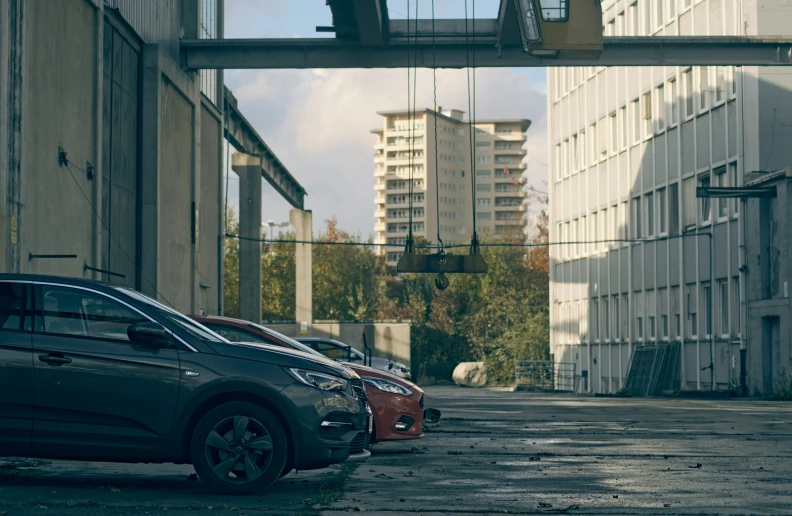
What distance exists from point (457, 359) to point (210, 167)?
61637mm

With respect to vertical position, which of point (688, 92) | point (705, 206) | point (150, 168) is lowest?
point (150, 168)

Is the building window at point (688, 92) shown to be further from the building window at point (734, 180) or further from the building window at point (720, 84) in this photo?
the building window at point (734, 180)

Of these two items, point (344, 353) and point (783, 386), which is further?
point (783, 386)

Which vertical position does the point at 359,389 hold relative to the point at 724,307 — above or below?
below

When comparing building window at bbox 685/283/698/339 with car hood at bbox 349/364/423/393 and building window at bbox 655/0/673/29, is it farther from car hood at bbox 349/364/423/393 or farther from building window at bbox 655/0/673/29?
car hood at bbox 349/364/423/393

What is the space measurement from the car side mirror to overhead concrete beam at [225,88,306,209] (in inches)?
1264

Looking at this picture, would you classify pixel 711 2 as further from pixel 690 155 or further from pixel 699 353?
pixel 699 353

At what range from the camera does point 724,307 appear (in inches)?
1704

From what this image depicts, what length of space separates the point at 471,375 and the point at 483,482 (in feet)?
→ 230

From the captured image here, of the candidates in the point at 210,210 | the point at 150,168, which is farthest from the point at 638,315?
the point at 150,168

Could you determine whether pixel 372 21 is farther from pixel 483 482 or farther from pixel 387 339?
pixel 387 339

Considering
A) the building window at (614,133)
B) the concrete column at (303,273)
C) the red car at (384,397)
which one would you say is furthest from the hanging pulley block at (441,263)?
the building window at (614,133)

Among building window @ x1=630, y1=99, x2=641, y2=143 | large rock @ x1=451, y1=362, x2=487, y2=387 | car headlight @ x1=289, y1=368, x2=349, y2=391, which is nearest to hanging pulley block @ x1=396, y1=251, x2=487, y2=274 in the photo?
car headlight @ x1=289, y1=368, x2=349, y2=391

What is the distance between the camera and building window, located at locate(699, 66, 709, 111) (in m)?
44.1
